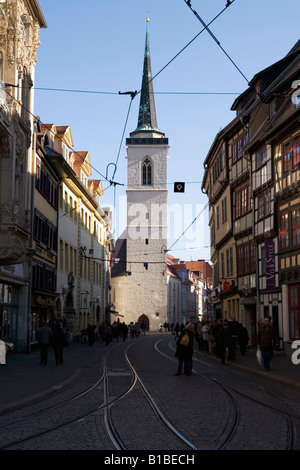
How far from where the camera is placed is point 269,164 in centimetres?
2825

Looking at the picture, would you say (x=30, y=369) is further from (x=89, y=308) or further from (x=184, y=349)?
(x=89, y=308)

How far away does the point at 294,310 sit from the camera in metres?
24.9

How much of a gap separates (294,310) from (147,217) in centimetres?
6445

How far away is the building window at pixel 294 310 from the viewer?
24.5 meters

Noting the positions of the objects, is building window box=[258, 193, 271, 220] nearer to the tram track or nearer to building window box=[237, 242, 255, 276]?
building window box=[237, 242, 255, 276]

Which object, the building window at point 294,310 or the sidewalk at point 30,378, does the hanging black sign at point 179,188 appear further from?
the sidewalk at point 30,378

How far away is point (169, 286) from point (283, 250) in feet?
229

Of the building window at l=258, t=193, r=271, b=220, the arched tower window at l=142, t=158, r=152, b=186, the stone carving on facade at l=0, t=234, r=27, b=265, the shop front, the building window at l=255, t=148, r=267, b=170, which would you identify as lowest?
the shop front

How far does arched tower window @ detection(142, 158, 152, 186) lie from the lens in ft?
293

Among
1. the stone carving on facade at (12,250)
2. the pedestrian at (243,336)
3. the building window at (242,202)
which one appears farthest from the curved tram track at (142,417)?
the building window at (242,202)

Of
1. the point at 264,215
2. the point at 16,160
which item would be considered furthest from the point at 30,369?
the point at 264,215

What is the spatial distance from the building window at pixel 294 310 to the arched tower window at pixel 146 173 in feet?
213

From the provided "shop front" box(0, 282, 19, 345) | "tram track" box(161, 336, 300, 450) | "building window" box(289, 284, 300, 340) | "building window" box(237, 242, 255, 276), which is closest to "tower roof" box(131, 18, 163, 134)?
"building window" box(237, 242, 255, 276)

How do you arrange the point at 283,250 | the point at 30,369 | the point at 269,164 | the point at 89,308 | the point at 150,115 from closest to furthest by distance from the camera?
the point at 30,369
the point at 283,250
the point at 269,164
the point at 89,308
the point at 150,115
